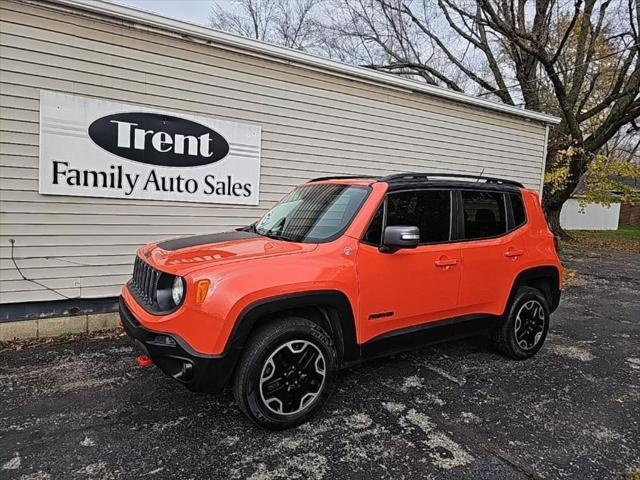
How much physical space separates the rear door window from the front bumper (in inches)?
95.2

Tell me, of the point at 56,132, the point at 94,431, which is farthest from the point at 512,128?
the point at 94,431

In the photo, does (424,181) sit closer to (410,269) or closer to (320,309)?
(410,269)

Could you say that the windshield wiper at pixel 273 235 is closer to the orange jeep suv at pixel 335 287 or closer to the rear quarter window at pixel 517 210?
the orange jeep suv at pixel 335 287

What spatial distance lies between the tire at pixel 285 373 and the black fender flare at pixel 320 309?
10 cm

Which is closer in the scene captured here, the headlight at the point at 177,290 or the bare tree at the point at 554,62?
the headlight at the point at 177,290

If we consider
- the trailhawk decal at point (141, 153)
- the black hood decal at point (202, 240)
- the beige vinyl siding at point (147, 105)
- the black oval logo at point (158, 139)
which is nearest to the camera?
the black hood decal at point (202, 240)

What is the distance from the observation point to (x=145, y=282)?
3248mm

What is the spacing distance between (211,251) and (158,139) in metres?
2.75

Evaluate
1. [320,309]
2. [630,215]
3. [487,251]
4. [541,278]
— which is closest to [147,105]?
[320,309]

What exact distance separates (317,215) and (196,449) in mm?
1922

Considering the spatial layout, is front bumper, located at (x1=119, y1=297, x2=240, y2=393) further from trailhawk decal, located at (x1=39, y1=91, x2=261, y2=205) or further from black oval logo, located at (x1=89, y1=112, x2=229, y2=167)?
black oval logo, located at (x1=89, y1=112, x2=229, y2=167)

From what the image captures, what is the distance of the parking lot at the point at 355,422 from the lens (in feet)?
8.47

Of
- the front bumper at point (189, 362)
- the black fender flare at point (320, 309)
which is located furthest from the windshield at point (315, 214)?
the front bumper at point (189, 362)

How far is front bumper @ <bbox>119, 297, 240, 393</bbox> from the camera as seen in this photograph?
2.63 metres
